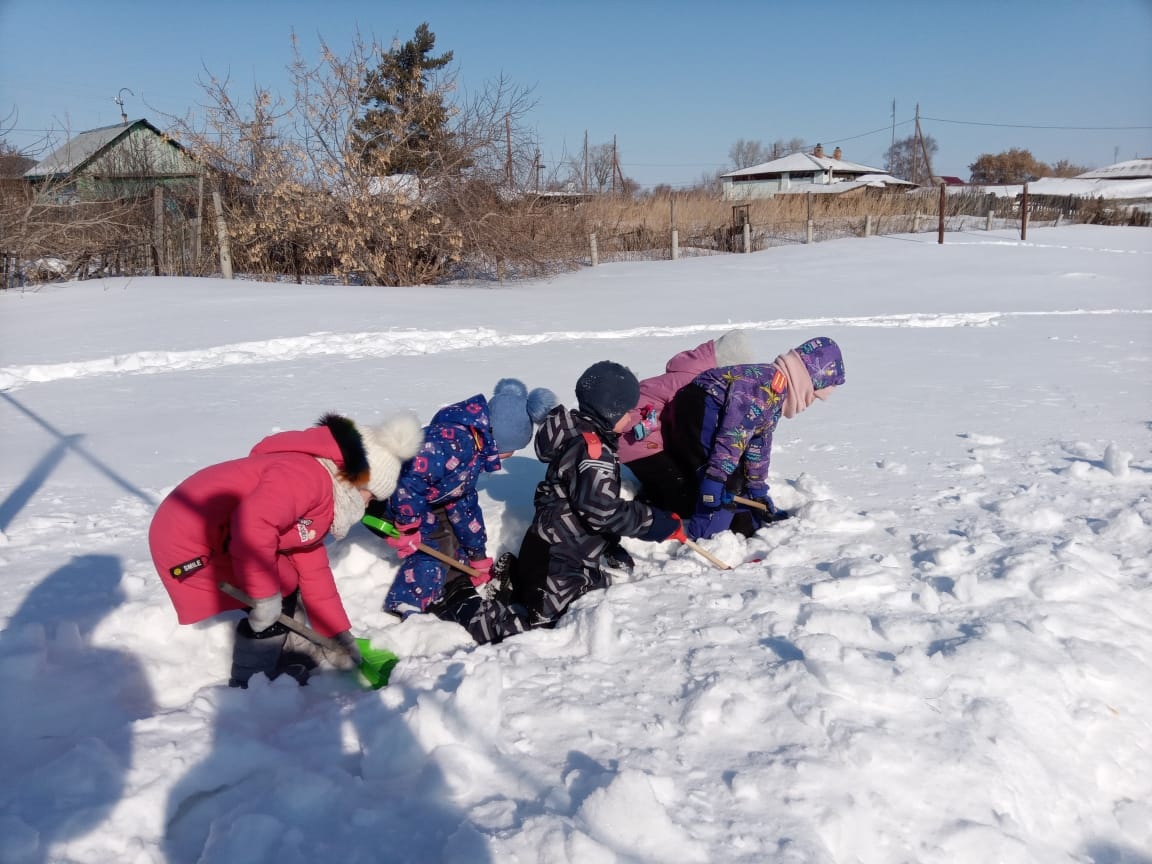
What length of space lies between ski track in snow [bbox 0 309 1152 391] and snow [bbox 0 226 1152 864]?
2097mm

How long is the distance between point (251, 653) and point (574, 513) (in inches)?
49.9

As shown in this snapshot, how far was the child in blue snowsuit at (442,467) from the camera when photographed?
314 centimetres

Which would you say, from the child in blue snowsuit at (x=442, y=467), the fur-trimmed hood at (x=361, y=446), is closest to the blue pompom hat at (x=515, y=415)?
the child in blue snowsuit at (x=442, y=467)

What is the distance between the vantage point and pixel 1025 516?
3412 mm

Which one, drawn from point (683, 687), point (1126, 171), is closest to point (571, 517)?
point (683, 687)

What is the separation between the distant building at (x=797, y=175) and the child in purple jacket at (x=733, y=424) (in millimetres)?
41238

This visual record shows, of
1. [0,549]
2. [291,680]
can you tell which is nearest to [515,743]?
[291,680]

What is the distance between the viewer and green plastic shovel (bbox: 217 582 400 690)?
265 cm

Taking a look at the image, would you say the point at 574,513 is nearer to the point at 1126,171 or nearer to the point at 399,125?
the point at 399,125

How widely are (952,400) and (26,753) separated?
5.66 metres

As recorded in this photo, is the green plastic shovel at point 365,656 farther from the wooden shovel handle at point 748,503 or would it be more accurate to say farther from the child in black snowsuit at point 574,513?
the wooden shovel handle at point 748,503

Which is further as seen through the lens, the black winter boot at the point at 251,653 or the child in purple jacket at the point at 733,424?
the child in purple jacket at the point at 733,424

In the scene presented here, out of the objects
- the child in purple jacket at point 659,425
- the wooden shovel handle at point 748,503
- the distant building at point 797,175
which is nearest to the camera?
the wooden shovel handle at point 748,503

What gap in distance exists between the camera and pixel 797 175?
4447cm
